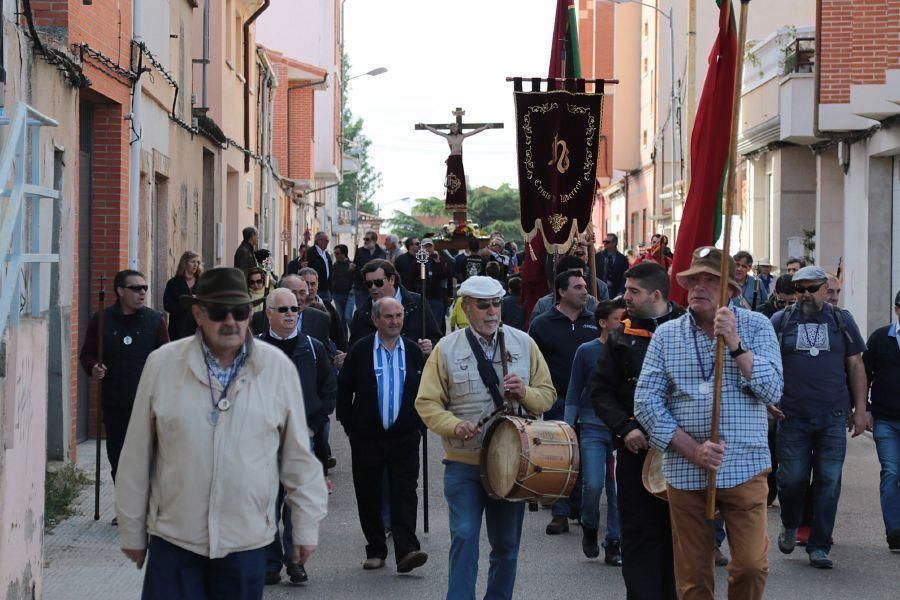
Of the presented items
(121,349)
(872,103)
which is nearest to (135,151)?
(121,349)

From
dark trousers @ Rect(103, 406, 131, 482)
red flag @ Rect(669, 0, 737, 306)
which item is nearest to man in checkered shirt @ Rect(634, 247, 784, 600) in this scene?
red flag @ Rect(669, 0, 737, 306)

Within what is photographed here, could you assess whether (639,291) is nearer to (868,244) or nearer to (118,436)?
(118,436)

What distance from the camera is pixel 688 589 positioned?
23.0 feet

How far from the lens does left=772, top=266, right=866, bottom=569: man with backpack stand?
10.1 metres

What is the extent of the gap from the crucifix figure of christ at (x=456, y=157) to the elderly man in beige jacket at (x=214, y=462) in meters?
31.0

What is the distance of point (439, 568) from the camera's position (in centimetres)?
978

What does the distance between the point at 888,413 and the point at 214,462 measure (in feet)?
21.7

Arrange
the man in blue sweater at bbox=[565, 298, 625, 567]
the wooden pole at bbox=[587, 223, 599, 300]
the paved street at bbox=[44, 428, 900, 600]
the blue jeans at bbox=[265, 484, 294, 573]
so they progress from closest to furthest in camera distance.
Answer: the paved street at bbox=[44, 428, 900, 600] < the blue jeans at bbox=[265, 484, 294, 573] < the man in blue sweater at bbox=[565, 298, 625, 567] < the wooden pole at bbox=[587, 223, 599, 300]

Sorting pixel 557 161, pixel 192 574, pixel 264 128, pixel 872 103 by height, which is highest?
pixel 264 128

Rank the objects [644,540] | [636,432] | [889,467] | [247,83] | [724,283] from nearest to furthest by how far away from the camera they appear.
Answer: [724,283] < [636,432] < [644,540] < [889,467] < [247,83]

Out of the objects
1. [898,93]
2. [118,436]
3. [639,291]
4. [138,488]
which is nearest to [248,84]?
[898,93]

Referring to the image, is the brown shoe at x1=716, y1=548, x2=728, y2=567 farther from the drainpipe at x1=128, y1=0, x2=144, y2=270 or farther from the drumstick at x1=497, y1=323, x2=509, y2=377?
the drainpipe at x1=128, y1=0, x2=144, y2=270

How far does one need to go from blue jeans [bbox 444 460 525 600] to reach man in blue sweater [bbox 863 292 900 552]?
382 cm

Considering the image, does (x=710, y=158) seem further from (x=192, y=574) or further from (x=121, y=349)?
(x=192, y=574)
